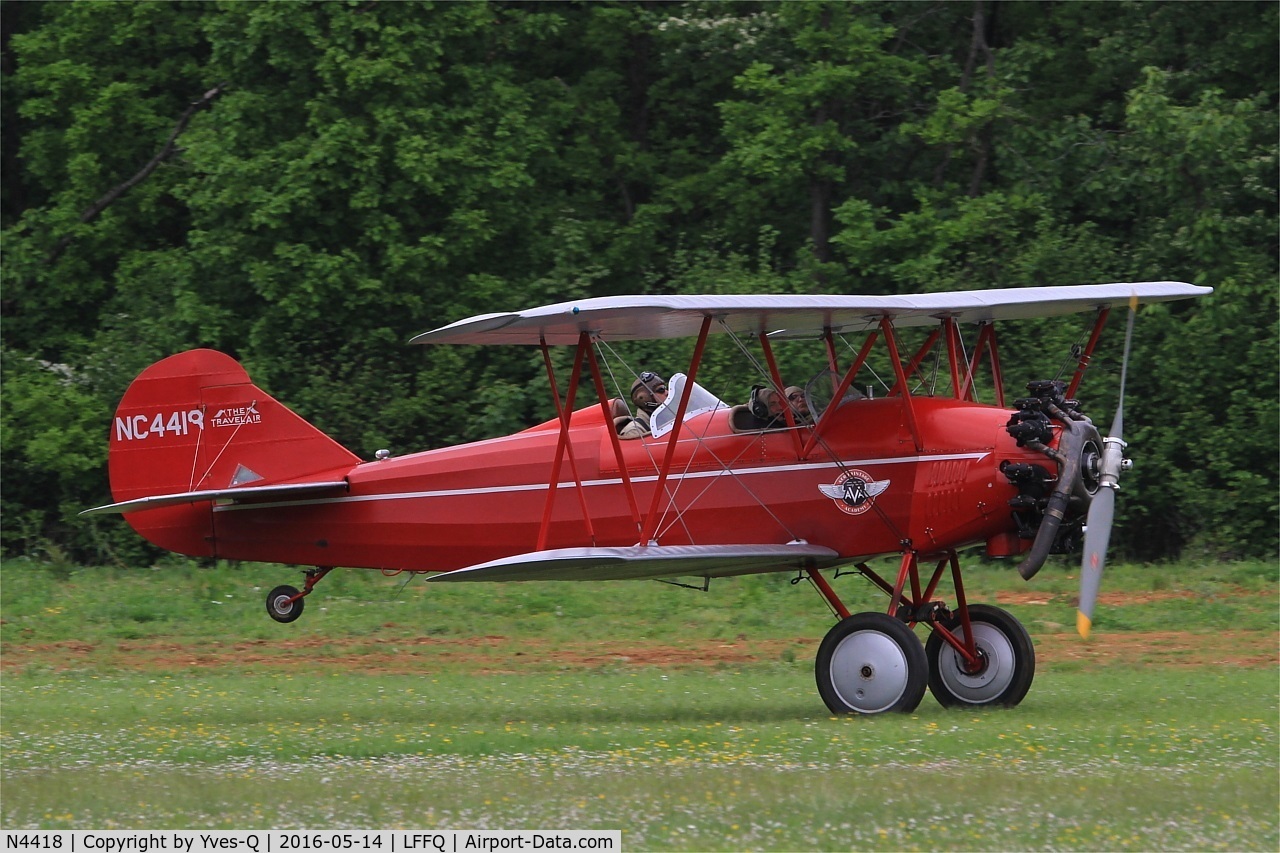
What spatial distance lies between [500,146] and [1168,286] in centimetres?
1512

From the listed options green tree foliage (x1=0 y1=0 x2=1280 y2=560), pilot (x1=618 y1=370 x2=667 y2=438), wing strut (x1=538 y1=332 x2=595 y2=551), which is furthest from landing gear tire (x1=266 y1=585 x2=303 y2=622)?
green tree foliage (x1=0 y1=0 x2=1280 y2=560)

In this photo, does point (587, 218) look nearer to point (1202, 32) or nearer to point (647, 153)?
point (647, 153)

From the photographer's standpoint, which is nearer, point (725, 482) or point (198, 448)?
point (725, 482)

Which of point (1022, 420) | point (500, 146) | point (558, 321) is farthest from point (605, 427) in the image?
point (500, 146)

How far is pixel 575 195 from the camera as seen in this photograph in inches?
1070

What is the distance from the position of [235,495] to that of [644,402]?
3351 millimetres

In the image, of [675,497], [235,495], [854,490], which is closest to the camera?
[854,490]

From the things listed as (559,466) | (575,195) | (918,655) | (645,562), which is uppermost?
(575,195)

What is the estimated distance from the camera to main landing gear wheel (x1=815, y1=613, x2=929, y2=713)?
10.6m

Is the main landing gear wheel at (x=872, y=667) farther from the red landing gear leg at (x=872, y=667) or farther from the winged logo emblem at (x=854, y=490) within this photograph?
the winged logo emblem at (x=854, y=490)

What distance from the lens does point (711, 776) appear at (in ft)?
28.0

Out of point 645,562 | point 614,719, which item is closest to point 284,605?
point 614,719

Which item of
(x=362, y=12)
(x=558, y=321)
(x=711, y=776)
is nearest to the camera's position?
(x=711, y=776)

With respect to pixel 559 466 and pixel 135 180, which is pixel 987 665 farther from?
pixel 135 180
